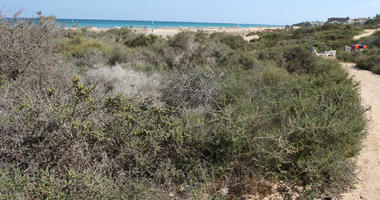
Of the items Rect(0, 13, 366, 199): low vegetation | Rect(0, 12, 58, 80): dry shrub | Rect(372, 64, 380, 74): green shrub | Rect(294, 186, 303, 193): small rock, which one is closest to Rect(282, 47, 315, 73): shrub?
Rect(372, 64, 380, 74): green shrub

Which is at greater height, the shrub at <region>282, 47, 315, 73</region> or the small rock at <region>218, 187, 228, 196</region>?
the shrub at <region>282, 47, 315, 73</region>

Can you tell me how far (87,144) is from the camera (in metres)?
2.73

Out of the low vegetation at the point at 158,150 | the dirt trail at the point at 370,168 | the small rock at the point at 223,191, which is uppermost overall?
the low vegetation at the point at 158,150

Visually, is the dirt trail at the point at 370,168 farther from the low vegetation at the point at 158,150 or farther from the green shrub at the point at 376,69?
the green shrub at the point at 376,69

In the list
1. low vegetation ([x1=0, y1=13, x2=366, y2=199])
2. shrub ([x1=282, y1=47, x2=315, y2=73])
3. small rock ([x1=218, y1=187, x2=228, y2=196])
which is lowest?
small rock ([x1=218, y1=187, x2=228, y2=196])

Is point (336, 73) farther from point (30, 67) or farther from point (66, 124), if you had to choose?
point (30, 67)

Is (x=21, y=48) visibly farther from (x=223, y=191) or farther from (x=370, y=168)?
(x=370, y=168)

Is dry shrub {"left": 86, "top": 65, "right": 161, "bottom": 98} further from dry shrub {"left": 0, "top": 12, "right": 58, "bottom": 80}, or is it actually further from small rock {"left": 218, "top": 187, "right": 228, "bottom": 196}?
small rock {"left": 218, "top": 187, "right": 228, "bottom": 196}

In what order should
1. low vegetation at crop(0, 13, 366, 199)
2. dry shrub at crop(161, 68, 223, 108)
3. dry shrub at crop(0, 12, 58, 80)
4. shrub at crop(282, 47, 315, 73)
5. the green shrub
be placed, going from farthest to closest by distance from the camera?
the green shrub
shrub at crop(282, 47, 315, 73)
dry shrub at crop(161, 68, 223, 108)
dry shrub at crop(0, 12, 58, 80)
low vegetation at crop(0, 13, 366, 199)

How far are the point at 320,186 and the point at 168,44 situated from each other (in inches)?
338

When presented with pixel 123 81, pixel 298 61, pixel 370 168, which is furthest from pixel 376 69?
pixel 123 81

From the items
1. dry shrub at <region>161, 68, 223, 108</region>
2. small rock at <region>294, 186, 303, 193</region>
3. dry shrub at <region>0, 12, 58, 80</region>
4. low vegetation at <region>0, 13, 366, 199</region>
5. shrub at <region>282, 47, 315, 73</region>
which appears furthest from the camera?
shrub at <region>282, 47, 315, 73</region>

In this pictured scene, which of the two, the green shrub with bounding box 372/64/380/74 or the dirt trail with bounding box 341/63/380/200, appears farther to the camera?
the green shrub with bounding box 372/64/380/74

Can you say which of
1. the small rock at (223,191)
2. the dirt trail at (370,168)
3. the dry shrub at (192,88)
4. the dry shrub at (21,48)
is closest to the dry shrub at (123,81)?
the dry shrub at (192,88)
